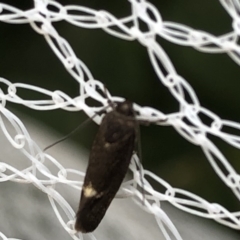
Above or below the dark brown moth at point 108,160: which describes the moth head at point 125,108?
above

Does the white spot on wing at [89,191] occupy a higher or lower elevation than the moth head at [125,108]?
lower

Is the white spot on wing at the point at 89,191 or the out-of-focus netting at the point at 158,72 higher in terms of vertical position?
the out-of-focus netting at the point at 158,72

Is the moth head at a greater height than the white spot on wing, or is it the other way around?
the moth head

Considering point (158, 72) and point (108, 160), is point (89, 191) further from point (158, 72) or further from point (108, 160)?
point (158, 72)

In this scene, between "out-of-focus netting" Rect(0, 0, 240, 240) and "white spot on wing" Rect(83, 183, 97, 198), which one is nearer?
"out-of-focus netting" Rect(0, 0, 240, 240)

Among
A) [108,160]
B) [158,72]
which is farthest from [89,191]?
[158,72]

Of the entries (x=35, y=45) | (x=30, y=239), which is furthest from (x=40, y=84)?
(x=30, y=239)

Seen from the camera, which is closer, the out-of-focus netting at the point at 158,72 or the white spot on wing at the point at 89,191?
the out-of-focus netting at the point at 158,72
